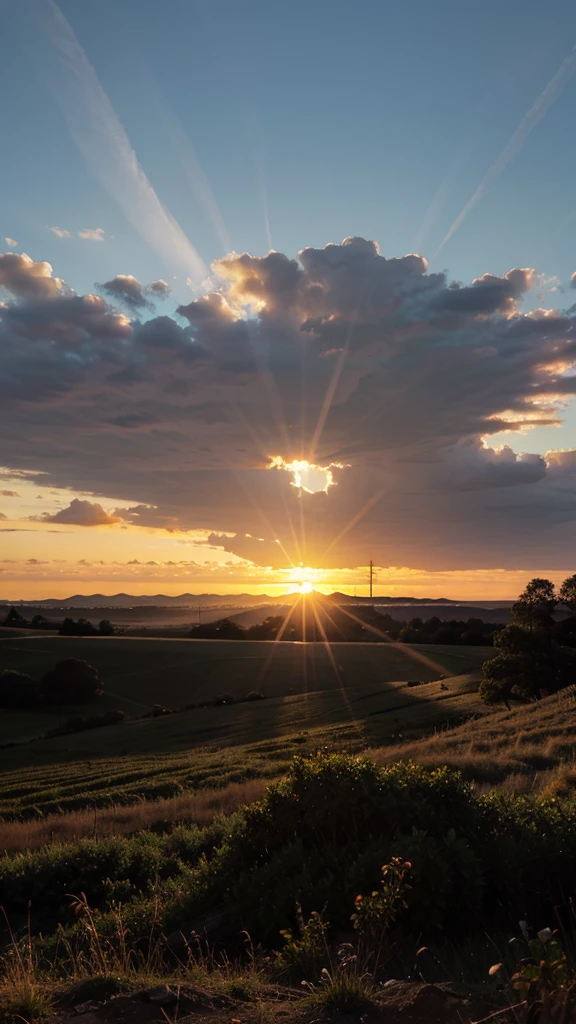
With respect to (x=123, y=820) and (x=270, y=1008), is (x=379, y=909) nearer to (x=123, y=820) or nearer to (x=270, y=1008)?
(x=270, y=1008)

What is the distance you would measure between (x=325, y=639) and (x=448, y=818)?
114006mm

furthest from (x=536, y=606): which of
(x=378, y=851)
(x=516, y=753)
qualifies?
(x=378, y=851)

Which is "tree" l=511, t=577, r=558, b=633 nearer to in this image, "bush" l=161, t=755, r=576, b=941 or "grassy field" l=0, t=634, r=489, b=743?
"grassy field" l=0, t=634, r=489, b=743

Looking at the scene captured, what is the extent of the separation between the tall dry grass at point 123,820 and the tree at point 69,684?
176 feet

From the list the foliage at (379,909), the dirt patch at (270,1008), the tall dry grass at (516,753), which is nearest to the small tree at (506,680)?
the tall dry grass at (516,753)

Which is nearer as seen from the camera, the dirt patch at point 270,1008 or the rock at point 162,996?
the dirt patch at point 270,1008

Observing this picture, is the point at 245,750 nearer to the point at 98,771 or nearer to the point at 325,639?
the point at 98,771

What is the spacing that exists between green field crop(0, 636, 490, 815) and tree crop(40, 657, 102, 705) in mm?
1560

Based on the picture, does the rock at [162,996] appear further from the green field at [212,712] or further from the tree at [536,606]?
the tree at [536,606]

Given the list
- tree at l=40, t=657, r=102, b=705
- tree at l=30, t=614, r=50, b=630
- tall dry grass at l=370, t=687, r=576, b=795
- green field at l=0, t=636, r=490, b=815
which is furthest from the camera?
tree at l=30, t=614, r=50, b=630

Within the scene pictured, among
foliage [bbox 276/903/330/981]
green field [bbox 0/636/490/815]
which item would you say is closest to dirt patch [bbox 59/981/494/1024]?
foliage [bbox 276/903/330/981]

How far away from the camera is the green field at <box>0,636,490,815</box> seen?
97.4ft

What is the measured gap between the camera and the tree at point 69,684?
6919cm

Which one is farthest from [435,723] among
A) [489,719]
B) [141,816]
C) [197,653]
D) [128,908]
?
[197,653]
